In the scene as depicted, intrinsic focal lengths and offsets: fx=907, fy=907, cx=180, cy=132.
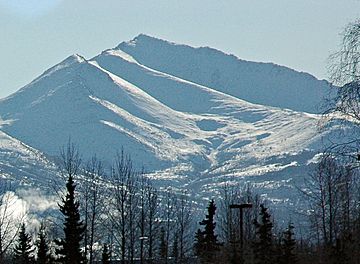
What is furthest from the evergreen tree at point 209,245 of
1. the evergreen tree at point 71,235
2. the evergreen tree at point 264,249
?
the evergreen tree at point 71,235

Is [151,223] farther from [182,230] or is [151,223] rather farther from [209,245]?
[182,230]

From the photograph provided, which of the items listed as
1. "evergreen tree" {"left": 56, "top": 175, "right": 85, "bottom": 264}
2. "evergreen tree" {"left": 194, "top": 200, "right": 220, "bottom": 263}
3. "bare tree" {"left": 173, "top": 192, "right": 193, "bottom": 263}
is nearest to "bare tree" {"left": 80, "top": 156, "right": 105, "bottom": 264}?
"evergreen tree" {"left": 56, "top": 175, "right": 85, "bottom": 264}

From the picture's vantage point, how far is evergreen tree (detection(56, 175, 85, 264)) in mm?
48266

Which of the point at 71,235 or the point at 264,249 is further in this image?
the point at 264,249

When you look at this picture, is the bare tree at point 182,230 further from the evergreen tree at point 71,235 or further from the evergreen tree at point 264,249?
the evergreen tree at point 71,235

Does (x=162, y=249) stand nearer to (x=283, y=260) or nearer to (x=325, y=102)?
(x=283, y=260)

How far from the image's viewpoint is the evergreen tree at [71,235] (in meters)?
48.3

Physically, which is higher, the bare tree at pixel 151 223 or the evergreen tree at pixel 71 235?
the bare tree at pixel 151 223

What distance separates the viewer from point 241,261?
48375 mm

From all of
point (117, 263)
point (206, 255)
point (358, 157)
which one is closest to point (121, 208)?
point (206, 255)

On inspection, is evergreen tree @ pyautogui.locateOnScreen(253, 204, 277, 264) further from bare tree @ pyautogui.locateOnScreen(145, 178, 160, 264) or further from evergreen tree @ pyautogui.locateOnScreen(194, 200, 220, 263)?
bare tree @ pyautogui.locateOnScreen(145, 178, 160, 264)

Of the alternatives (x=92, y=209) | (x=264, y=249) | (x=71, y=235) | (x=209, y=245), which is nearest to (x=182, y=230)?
(x=209, y=245)

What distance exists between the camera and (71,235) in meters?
50.2

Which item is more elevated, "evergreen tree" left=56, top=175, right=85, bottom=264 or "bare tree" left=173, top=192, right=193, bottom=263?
"bare tree" left=173, top=192, right=193, bottom=263
